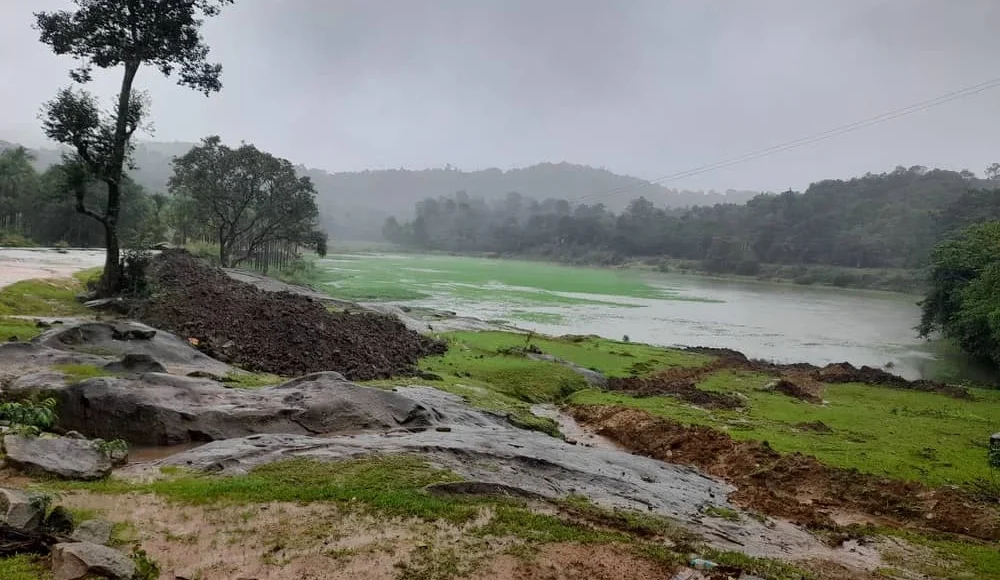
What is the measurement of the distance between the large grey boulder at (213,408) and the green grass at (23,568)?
217 inches

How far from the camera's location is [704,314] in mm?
59312

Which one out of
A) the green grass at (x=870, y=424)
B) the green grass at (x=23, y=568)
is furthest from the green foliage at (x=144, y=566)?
the green grass at (x=870, y=424)

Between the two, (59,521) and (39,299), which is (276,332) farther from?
(59,521)

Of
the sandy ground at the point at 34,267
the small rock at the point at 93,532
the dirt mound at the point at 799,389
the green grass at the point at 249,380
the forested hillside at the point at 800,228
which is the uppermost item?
the forested hillside at the point at 800,228

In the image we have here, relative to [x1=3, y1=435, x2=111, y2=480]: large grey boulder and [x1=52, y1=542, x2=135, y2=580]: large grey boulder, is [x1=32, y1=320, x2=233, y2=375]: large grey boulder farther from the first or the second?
[x1=52, y1=542, x2=135, y2=580]: large grey boulder

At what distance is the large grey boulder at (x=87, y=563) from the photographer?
18.1 ft

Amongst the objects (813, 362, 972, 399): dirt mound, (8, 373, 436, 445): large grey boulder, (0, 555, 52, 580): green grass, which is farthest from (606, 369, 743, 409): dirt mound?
(0, 555, 52, 580): green grass

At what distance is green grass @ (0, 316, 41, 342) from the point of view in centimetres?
1486

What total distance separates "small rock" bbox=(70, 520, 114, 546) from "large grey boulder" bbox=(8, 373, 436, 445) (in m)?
4.74

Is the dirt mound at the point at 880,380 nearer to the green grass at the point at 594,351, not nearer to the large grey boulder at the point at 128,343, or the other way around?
the green grass at the point at 594,351

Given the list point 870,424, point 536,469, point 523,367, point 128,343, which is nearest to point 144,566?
point 536,469

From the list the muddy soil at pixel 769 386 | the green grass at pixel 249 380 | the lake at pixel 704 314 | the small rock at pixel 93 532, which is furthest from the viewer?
the lake at pixel 704 314

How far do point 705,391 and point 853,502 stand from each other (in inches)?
442

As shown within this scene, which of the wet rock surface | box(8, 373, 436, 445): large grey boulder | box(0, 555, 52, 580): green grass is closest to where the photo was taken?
box(0, 555, 52, 580): green grass
